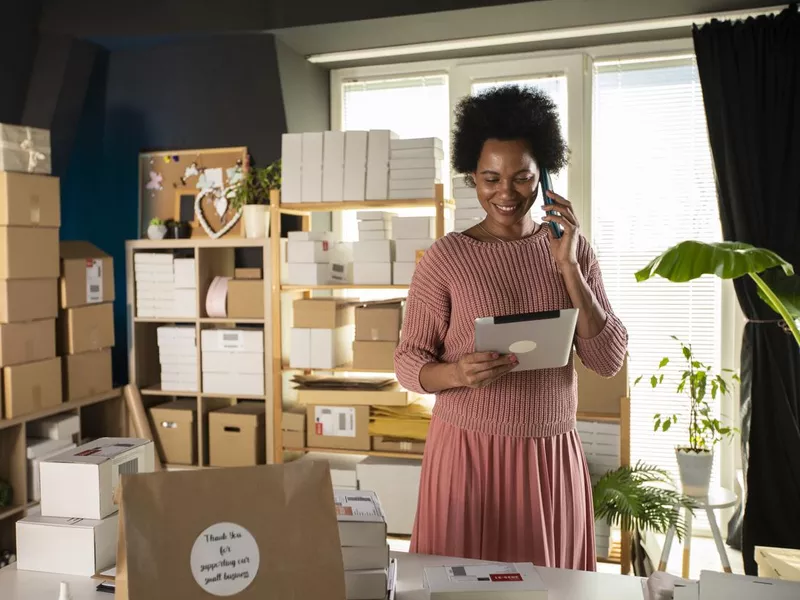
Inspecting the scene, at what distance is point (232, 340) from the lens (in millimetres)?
3711

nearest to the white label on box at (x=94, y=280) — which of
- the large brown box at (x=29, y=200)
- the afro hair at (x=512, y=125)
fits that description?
the large brown box at (x=29, y=200)

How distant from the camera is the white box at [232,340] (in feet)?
12.1

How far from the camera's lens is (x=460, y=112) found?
189 centimetres

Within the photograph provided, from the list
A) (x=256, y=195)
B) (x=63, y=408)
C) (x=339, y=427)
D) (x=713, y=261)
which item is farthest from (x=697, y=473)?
(x=63, y=408)

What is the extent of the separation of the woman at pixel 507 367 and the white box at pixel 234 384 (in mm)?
2021

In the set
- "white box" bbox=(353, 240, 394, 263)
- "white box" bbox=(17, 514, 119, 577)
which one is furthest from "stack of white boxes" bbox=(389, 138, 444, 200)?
"white box" bbox=(17, 514, 119, 577)

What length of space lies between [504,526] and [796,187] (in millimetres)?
2405

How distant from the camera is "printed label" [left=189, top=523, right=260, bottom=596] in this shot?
38.9 inches

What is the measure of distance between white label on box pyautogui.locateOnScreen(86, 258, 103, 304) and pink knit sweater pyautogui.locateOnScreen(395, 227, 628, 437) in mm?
2280

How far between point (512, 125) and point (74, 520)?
1272 mm

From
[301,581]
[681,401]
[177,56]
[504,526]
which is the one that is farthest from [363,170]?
[301,581]

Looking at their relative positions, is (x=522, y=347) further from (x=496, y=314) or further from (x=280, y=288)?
(x=280, y=288)

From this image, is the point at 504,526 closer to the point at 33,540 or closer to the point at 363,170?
the point at 33,540

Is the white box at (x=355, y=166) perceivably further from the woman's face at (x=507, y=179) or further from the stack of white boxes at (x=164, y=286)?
the woman's face at (x=507, y=179)
